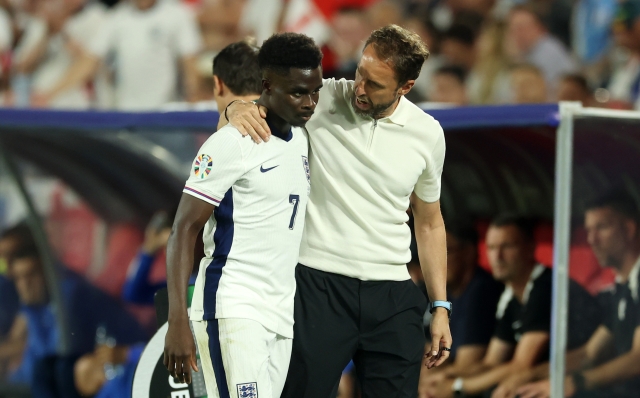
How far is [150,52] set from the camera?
28.9ft

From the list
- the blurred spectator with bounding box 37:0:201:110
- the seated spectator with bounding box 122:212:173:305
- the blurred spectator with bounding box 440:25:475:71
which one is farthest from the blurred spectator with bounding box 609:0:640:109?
the blurred spectator with bounding box 37:0:201:110

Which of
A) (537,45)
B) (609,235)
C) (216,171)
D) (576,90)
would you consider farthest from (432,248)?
(537,45)

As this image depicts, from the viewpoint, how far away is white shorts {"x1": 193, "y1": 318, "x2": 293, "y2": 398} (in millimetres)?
3158

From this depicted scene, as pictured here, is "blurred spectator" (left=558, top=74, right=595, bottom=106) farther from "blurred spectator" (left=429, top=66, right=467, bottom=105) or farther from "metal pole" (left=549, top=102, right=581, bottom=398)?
"metal pole" (left=549, top=102, right=581, bottom=398)

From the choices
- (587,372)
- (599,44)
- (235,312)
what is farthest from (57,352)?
(599,44)

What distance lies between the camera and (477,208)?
6355mm

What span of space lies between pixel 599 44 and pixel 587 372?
3.39 m

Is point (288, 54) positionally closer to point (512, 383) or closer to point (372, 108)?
point (372, 108)

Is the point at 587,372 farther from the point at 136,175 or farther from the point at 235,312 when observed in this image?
the point at 136,175

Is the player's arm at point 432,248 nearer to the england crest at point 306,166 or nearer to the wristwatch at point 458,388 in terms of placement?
the england crest at point 306,166

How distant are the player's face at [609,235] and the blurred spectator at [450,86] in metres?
2.85

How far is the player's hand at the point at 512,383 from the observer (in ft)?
17.9

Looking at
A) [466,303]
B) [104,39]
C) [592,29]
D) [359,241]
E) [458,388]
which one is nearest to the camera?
[359,241]

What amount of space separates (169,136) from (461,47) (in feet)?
8.62
